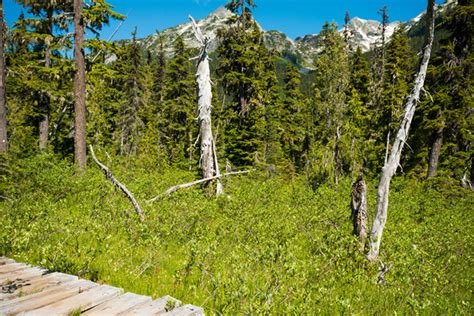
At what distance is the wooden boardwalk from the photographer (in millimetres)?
3240

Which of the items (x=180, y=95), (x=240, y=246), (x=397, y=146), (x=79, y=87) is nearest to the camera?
(x=240, y=246)

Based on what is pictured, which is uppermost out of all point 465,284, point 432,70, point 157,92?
point 157,92

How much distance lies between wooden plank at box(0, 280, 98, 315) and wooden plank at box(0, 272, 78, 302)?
175 millimetres

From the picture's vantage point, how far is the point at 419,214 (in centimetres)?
1243

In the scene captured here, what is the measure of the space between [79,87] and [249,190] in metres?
9.29

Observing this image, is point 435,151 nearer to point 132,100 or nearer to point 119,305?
point 119,305

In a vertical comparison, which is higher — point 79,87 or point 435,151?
point 79,87

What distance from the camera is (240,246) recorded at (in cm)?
579

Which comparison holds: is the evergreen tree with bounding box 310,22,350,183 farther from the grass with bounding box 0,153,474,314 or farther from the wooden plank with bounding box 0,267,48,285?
the wooden plank with bounding box 0,267,48,285

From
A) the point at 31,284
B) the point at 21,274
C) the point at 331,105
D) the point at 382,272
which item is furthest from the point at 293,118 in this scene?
the point at 31,284

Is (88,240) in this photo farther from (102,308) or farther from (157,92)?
(157,92)

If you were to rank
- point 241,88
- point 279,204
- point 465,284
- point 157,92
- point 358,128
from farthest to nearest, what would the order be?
point 157,92
point 241,88
point 358,128
point 279,204
point 465,284

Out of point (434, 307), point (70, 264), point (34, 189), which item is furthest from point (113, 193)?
point (434, 307)

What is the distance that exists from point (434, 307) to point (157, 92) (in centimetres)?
4841
